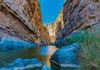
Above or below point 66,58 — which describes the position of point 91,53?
below

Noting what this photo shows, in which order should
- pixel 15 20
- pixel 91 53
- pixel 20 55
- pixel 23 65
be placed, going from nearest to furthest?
pixel 91 53, pixel 23 65, pixel 20 55, pixel 15 20

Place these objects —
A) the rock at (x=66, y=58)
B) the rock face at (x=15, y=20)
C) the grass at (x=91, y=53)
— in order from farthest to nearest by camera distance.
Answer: the rock face at (x=15, y=20), the rock at (x=66, y=58), the grass at (x=91, y=53)

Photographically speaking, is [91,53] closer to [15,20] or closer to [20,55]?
[20,55]

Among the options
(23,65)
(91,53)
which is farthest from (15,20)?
(91,53)

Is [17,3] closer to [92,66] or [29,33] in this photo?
[29,33]

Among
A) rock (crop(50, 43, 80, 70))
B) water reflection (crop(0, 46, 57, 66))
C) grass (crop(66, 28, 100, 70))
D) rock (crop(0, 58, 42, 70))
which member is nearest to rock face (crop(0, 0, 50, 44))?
water reflection (crop(0, 46, 57, 66))

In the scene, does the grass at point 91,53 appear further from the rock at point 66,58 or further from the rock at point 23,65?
the rock at point 23,65

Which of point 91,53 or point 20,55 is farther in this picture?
point 20,55

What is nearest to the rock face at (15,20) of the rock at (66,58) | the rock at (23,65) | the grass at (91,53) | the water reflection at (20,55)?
the water reflection at (20,55)

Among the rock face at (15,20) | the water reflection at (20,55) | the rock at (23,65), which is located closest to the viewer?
the rock at (23,65)

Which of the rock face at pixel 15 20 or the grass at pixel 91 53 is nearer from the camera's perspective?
the grass at pixel 91 53

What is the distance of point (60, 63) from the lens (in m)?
20.3

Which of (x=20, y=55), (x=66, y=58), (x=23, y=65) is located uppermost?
(x=20, y=55)

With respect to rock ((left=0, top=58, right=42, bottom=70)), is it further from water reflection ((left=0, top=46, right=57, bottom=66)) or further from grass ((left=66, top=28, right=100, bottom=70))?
grass ((left=66, top=28, right=100, bottom=70))
